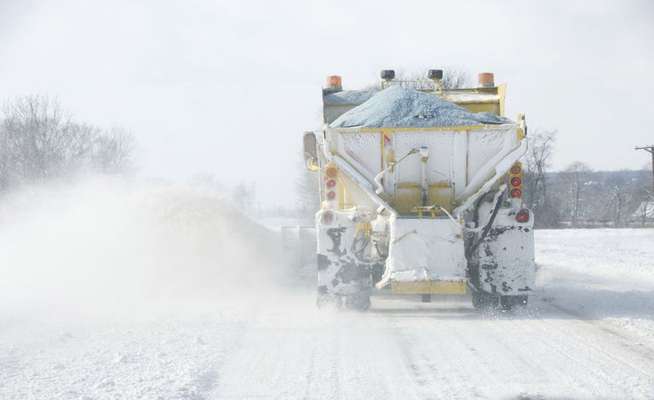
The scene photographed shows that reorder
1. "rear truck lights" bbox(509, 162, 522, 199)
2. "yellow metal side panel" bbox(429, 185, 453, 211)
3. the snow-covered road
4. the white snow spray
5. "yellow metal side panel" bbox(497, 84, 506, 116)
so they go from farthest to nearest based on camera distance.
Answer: the white snow spray
"yellow metal side panel" bbox(497, 84, 506, 116)
"rear truck lights" bbox(509, 162, 522, 199)
"yellow metal side panel" bbox(429, 185, 453, 211)
the snow-covered road

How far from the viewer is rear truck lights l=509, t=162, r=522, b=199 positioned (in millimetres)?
10109

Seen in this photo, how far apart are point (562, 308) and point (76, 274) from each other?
7903 millimetres

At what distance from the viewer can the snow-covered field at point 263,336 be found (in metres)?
5.70

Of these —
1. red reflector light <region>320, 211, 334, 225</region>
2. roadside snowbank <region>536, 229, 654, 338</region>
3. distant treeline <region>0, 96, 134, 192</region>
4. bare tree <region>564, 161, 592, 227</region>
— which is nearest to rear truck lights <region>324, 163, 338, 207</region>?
red reflector light <region>320, 211, 334, 225</region>

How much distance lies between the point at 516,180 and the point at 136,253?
21.8 ft

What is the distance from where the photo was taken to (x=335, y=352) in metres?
7.00

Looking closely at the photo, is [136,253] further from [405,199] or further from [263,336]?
[263,336]

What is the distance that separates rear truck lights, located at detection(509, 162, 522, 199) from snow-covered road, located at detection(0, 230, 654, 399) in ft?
5.08

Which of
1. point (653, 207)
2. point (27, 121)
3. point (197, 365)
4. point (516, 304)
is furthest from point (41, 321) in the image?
point (653, 207)

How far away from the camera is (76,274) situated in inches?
515

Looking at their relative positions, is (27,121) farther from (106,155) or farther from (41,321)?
(41,321)

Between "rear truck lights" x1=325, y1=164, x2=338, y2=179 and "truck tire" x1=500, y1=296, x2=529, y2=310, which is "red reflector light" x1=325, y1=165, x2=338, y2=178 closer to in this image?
"rear truck lights" x1=325, y1=164, x2=338, y2=179

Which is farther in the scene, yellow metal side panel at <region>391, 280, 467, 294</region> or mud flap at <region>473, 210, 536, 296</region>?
mud flap at <region>473, 210, 536, 296</region>

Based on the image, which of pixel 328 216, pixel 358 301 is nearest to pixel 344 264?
pixel 358 301
